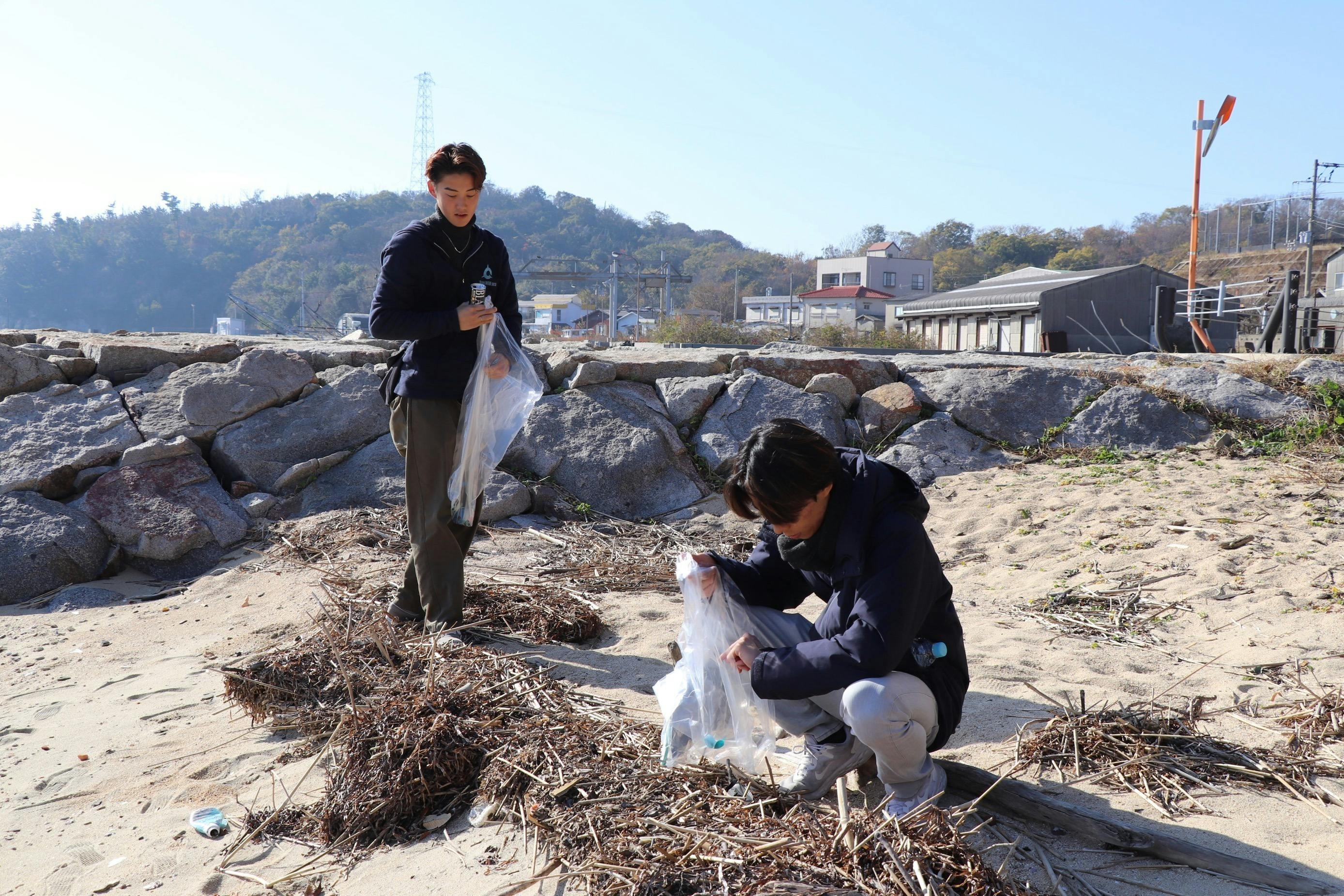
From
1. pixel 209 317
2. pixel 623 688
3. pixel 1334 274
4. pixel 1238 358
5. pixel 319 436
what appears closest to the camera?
pixel 623 688

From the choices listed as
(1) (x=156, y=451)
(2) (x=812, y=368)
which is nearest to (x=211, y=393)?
(1) (x=156, y=451)

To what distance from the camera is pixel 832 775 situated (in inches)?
92.0

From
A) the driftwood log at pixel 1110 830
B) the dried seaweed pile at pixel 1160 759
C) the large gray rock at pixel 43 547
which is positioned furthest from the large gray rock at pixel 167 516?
the dried seaweed pile at pixel 1160 759

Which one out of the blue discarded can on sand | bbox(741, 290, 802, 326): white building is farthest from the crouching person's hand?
bbox(741, 290, 802, 326): white building

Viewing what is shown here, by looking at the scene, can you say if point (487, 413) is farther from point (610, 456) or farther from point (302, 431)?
point (302, 431)

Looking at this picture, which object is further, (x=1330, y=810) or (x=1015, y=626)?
(x=1015, y=626)

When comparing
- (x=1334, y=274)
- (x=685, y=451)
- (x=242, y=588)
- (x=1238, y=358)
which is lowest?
(x=242, y=588)

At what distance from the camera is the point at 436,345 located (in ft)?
11.2

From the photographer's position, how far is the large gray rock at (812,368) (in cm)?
670

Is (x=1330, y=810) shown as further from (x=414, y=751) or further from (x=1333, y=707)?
(x=414, y=751)

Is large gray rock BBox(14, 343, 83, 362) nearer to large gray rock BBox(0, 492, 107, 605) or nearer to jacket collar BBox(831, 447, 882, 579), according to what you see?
large gray rock BBox(0, 492, 107, 605)

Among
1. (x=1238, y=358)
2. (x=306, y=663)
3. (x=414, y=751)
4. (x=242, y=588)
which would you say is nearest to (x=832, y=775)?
(x=414, y=751)

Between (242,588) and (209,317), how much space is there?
7961cm

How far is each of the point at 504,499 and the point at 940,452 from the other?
299 cm
